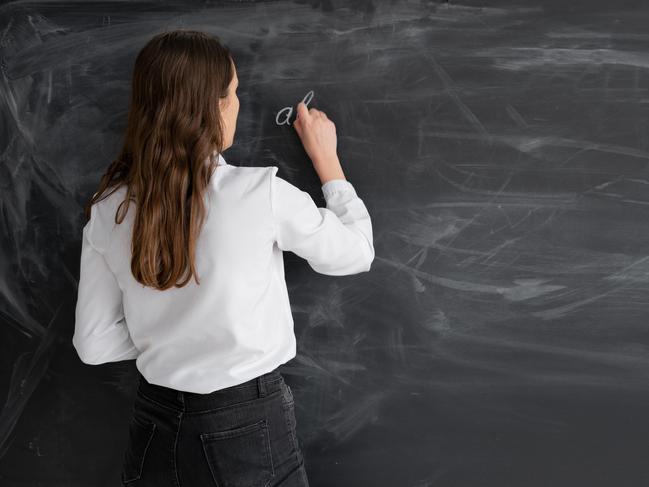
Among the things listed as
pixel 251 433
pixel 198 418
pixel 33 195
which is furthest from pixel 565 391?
pixel 33 195

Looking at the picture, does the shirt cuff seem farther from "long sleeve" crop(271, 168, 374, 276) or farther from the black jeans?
the black jeans

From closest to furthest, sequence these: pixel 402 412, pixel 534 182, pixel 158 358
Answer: pixel 158 358
pixel 534 182
pixel 402 412

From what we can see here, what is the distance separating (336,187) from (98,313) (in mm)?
569

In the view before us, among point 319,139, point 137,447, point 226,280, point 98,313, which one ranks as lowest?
point 137,447

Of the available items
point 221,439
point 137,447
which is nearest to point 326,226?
point 221,439

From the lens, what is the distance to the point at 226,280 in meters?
1.15

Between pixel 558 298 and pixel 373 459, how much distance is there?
60 centimetres

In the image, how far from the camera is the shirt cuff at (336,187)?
4.45 feet

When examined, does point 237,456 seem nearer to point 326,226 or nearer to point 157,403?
point 157,403

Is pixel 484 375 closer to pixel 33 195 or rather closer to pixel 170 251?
Result: pixel 170 251

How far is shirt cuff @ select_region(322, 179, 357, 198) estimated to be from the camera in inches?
53.4

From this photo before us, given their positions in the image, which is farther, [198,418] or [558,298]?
[558,298]

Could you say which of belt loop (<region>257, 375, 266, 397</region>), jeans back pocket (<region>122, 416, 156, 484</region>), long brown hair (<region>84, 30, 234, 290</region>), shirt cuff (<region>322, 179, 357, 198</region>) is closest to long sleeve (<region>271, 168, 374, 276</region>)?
shirt cuff (<region>322, 179, 357, 198</region>)

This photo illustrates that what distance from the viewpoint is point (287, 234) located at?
1.20 meters
